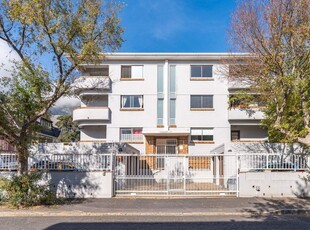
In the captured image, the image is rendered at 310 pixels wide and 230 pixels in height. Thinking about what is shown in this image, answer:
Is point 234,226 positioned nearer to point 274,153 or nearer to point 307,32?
point 274,153

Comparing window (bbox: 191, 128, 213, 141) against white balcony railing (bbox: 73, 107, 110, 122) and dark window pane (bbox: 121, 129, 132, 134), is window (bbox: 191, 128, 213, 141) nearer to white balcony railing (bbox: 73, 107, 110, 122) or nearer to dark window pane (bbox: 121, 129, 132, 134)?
dark window pane (bbox: 121, 129, 132, 134)

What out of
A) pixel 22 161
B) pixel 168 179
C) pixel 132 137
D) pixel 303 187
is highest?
pixel 132 137

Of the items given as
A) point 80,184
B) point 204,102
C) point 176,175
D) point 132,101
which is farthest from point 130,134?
point 80,184

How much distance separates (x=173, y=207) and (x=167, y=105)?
1534 cm

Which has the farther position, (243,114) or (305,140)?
(243,114)

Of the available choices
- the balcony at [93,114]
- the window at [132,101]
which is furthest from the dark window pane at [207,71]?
the balcony at [93,114]

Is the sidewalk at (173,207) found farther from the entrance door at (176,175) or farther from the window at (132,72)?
the window at (132,72)

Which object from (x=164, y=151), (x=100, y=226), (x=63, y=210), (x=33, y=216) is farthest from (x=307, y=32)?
(x=164, y=151)

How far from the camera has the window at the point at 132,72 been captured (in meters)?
26.6

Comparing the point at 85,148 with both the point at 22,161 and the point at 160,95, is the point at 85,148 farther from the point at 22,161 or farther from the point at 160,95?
the point at 160,95

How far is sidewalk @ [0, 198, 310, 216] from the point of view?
10.5m

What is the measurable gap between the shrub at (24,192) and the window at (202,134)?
1596cm

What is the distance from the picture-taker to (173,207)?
11.4 metres

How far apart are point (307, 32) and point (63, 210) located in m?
11.8
